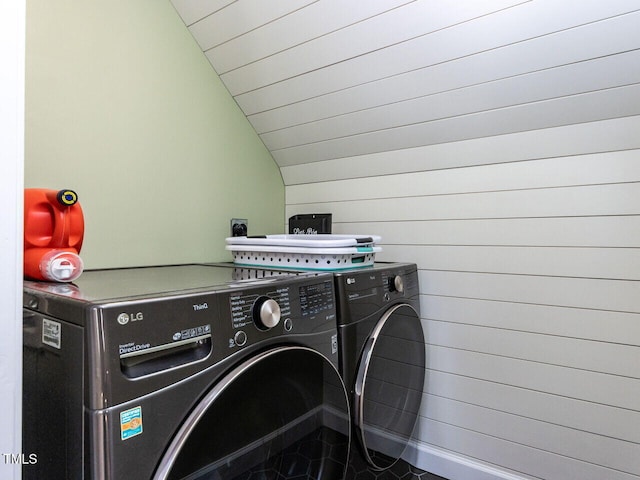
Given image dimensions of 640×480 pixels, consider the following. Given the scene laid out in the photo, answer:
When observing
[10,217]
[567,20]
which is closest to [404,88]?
[567,20]

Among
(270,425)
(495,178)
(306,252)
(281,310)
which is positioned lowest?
(270,425)

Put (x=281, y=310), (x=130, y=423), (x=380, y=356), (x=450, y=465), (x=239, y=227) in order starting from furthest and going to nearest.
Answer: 1. (x=239, y=227)
2. (x=450, y=465)
3. (x=380, y=356)
4. (x=281, y=310)
5. (x=130, y=423)

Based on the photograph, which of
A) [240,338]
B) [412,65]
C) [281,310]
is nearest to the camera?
[240,338]

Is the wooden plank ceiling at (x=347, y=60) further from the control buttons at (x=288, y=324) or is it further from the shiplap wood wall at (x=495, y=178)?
the control buttons at (x=288, y=324)

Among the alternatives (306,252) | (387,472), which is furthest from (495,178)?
(387,472)

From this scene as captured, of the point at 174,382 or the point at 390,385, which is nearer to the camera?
the point at 174,382

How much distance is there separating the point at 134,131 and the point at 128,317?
1061 millimetres

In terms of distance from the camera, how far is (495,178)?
1.53 metres

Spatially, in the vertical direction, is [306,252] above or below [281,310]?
above

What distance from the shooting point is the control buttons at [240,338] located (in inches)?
31.6

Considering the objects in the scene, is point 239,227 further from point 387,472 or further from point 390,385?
point 387,472

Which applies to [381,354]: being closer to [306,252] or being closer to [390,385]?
[390,385]

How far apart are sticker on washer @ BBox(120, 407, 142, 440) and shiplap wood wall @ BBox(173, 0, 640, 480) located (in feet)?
4.30

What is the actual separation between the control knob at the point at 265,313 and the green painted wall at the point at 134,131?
80 centimetres
